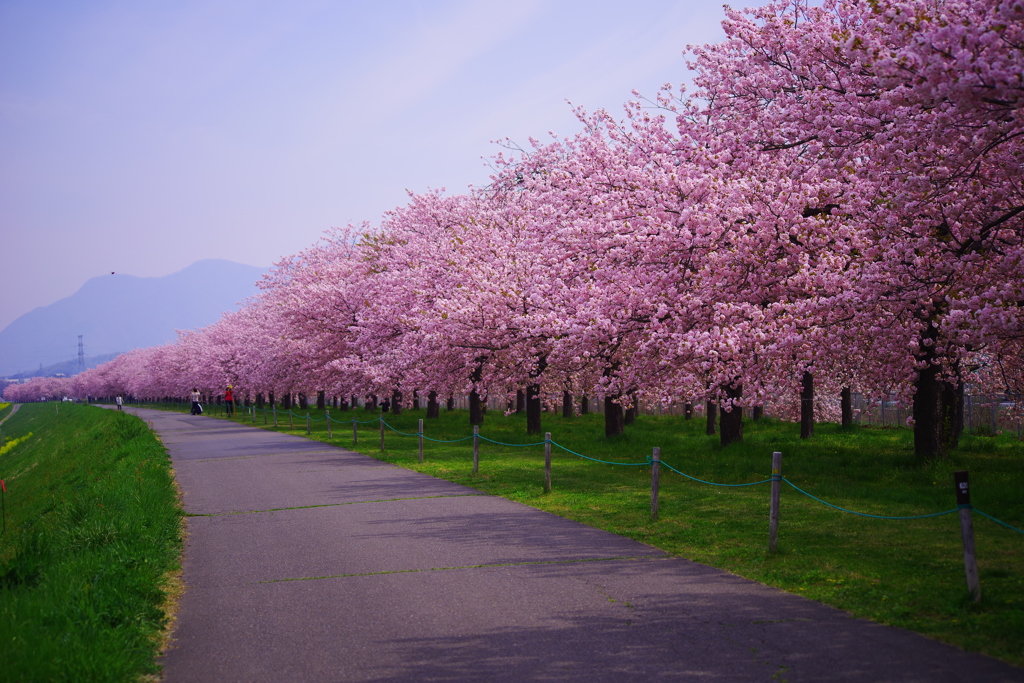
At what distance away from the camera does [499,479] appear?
16172 mm

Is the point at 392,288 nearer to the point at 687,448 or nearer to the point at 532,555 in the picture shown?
the point at 687,448

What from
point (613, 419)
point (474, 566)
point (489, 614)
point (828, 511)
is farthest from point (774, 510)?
point (613, 419)

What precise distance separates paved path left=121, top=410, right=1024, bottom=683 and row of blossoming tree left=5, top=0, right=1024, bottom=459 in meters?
4.48

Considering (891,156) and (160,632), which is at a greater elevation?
(891,156)

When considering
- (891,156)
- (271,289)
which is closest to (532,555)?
(891,156)

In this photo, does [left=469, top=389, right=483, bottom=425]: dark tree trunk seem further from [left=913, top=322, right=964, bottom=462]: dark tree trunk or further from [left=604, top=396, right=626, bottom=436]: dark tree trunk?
[left=913, top=322, right=964, bottom=462]: dark tree trunk

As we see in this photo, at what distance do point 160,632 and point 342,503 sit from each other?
6984 mm

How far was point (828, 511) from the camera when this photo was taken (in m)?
11.7

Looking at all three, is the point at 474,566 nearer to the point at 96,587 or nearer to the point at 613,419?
the point at 96,587

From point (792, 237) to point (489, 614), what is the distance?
32.9ft

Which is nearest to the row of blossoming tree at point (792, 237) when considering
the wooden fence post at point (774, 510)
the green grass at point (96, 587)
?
the wooden fence post at point (774, 510)

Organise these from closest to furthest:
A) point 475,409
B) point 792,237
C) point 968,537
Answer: point 968,537 → point 792,237 → point 475,409

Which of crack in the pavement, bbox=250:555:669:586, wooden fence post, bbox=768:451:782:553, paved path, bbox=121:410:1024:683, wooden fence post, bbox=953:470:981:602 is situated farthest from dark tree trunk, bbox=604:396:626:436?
wooden fence post, bbox=953:470:981:602

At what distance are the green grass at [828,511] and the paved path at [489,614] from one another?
535 millimetres
